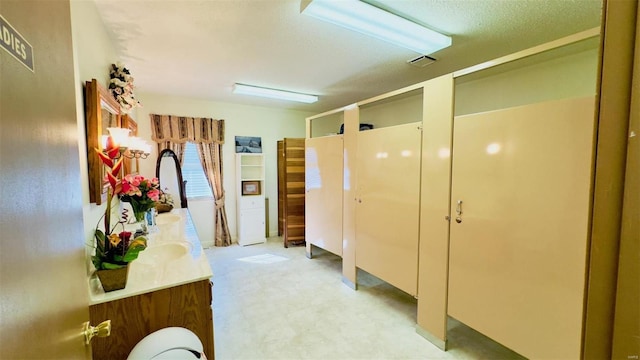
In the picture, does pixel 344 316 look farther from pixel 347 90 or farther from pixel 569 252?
pixel 347 90

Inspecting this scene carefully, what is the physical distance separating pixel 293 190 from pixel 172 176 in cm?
197

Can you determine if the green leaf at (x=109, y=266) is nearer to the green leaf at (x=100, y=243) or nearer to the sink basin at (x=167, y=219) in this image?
the green leaf at (x=100, y=243)

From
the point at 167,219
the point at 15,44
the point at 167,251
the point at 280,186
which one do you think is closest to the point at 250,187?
the point at 280,186

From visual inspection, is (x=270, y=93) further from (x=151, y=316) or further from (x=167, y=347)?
(x=167, y=347)

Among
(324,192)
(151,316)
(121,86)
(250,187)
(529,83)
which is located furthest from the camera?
(250,187)

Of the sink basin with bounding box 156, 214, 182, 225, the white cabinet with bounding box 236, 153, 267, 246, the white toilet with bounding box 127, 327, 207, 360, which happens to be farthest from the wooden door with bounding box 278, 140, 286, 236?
the white toilet with bounding box 127, 327, 207, 360

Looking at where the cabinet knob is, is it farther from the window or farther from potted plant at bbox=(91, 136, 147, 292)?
the window

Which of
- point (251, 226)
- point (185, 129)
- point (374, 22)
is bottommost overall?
point (251, 226)

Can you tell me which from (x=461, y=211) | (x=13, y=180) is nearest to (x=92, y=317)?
(x=13, y=180)

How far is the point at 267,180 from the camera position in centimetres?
519

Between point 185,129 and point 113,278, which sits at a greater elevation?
point 185,129

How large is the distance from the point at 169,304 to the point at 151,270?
0.31m

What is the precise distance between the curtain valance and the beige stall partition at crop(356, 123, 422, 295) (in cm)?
276

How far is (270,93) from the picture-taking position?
12.4 ft
